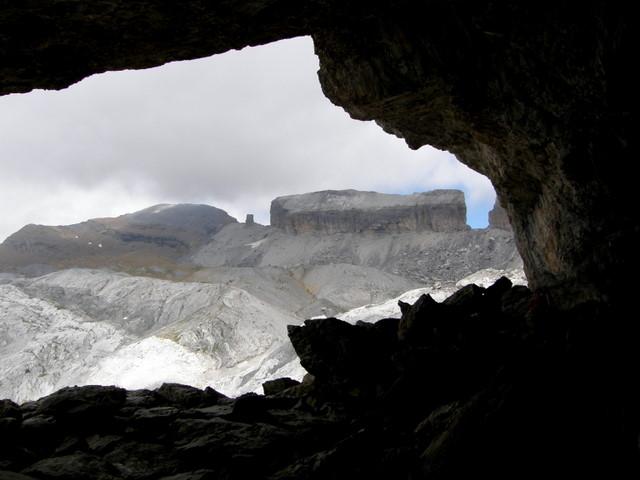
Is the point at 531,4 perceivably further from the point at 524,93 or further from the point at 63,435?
the point at 63,435

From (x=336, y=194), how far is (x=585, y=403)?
129 metres

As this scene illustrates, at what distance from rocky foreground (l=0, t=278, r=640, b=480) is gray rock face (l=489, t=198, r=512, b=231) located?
316 feet

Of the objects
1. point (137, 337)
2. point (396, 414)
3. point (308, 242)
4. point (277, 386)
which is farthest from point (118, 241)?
point (396, 414)

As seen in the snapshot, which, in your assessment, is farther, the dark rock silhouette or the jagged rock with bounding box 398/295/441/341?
the jagged rock with bounding box 398/295/441/341

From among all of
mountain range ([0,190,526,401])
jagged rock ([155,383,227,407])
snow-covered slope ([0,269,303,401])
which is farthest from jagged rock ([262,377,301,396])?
snow-covered slope ([0,269,303,401])

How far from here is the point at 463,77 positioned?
1277cm

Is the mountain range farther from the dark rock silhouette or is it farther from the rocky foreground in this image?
the dark rock silhouette

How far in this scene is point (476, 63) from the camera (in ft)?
40.8

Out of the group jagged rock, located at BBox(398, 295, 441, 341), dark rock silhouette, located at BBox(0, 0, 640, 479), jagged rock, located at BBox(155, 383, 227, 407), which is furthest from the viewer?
jagged rock, located at BBox(155, 383, 227, 407)

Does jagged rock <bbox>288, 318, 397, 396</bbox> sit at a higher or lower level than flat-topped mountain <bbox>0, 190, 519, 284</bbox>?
lower

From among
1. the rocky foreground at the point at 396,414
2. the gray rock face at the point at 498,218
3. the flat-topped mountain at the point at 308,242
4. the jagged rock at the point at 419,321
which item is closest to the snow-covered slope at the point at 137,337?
the flat-topped mountain at the point at 308,242

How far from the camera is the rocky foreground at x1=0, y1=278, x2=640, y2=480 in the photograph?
6938 millimetres

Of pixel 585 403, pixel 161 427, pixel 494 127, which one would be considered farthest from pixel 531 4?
pixel 161 427

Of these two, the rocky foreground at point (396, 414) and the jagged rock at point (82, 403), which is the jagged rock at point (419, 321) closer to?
the rocky foreground at point (396, 414)
